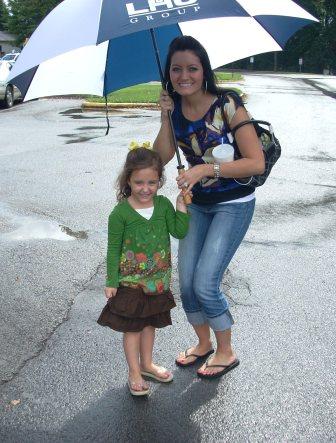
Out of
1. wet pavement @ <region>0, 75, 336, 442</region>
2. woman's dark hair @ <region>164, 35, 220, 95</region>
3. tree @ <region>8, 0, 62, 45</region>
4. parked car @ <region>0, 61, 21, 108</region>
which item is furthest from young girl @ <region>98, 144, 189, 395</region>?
tree @ <region>8, 0, 62, 45</region>

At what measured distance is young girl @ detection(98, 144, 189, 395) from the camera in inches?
116

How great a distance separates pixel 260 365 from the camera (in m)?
3.43

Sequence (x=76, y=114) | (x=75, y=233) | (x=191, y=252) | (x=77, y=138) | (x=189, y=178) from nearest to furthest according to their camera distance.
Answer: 1. (x=189, y=178)
2. (x=191, y=252)
3. (x=75, y=233)
4. (x=77, y=138)
5. (x=76, y=114)

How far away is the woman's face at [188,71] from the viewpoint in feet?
9.57

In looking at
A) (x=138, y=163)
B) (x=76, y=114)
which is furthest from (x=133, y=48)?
(x=76, y=114)

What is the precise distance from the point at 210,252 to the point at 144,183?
53 cm

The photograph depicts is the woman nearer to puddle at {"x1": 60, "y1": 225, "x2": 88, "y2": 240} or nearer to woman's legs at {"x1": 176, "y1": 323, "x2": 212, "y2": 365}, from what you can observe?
woman's legs at {"x1": 176, "y1": 323, "x2": 212, "y2": 365}

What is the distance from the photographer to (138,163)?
2.92 meters

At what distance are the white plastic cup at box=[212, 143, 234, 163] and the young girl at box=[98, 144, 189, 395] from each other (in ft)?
0.92

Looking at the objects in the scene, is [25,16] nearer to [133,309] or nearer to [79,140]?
[79,140]

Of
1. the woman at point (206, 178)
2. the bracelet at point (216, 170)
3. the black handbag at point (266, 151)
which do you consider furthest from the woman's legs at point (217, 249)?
the bracelet at point (216, 170)

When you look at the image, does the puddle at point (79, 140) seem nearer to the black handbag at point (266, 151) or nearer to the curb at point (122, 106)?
the curb at point (122, 106)

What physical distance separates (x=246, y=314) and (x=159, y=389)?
3.66 feet

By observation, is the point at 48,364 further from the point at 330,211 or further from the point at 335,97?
the point at 335,97
